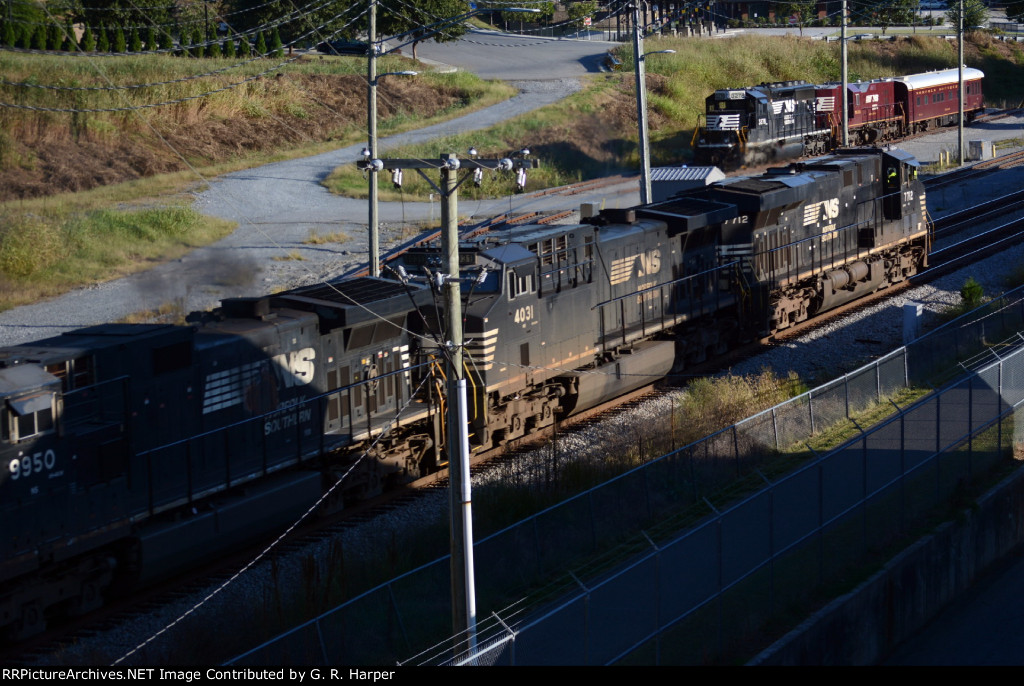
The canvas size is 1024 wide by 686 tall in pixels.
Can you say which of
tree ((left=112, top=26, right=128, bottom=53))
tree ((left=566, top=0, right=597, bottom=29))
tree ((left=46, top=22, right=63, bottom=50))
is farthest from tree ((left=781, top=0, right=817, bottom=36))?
tree ((left=46, top=22, right=63, bottom=50))

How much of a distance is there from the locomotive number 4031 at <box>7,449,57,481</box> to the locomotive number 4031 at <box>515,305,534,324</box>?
9611 millimetres

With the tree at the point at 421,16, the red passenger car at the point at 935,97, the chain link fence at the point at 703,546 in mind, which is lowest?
the chain link fence at the point at 703,546

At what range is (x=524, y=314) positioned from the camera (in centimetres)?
2178

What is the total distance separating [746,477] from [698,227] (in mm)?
9182

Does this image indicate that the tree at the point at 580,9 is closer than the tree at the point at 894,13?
Yes

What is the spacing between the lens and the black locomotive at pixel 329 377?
565 inches

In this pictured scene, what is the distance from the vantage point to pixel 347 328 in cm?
1844

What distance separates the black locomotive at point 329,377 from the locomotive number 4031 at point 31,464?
22 millimetres

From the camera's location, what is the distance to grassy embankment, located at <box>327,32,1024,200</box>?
2078 inches

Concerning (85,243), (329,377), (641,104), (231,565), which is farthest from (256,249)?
(231,565)

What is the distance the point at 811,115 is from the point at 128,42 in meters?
36.9

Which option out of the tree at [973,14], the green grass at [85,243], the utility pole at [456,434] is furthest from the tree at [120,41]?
the tree at [973,14]

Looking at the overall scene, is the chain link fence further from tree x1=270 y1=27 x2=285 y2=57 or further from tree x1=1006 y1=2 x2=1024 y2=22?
tree x1=1006 y1=2 x2=1024 y2=22

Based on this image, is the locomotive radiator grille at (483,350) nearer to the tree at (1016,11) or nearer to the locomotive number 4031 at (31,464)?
the locomotive number 4031 at (31,464)
